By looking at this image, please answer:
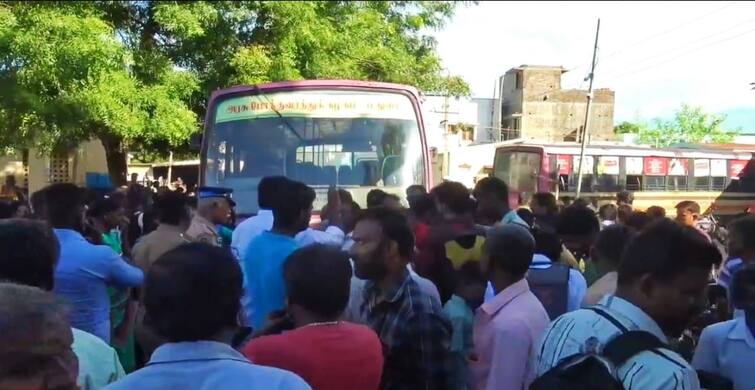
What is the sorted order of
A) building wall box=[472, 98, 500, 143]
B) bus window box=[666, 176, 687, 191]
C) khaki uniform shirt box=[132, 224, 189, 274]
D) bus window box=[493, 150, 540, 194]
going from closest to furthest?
khaki uniform shirt box=[132, 224, 189, 274] < bus window box=[493, 150, 540, 194] < bus window box=[666, 176, 687, 191] < building wall box=[472, 98, 500, 143]

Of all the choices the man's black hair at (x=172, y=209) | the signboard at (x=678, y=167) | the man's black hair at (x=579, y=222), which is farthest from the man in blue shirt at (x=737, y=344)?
the signboard at (x=678, y=167)

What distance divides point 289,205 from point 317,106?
4.96m

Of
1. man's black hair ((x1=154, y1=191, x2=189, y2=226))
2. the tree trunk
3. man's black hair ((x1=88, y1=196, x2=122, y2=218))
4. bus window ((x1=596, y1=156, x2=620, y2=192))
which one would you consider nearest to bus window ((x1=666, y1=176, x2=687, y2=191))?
bus window ((x1=596, y1=156, x2=620, y2=192))

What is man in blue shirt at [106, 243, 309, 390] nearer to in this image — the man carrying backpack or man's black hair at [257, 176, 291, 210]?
the man carrying backpack

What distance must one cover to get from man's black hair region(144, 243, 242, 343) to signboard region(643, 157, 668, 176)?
29.4 m

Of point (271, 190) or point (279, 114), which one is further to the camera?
point (279, 114)

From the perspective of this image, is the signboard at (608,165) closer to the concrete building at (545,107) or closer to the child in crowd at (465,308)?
the child in crowd at (465,308)

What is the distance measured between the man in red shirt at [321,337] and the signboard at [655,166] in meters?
28.6

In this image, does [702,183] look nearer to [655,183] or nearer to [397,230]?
[655,183]

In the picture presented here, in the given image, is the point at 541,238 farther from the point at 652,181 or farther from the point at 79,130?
the point at 652,181

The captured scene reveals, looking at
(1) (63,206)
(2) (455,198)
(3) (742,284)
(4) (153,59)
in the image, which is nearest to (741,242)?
(3) (742,284)

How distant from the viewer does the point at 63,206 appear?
4.52 metres

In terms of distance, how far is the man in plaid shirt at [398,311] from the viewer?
3.41 meters

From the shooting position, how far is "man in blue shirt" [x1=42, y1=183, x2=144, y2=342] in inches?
175
